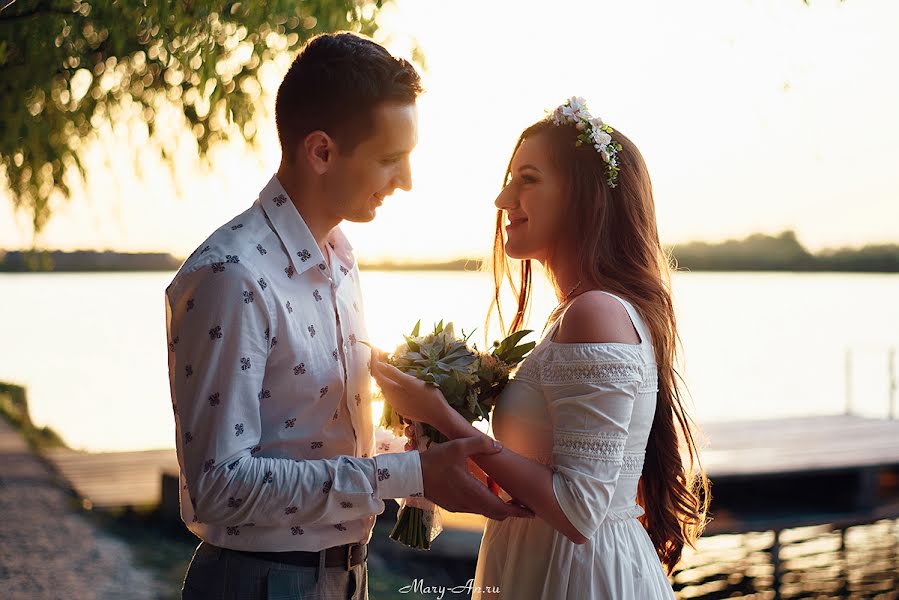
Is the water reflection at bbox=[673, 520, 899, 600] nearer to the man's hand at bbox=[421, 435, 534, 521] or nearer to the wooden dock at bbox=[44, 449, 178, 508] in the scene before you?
the wooden dock at bbox=[44, 449, 178, 508]

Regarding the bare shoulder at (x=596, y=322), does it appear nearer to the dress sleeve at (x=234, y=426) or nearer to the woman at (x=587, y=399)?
the woman at (x=587, y=399)

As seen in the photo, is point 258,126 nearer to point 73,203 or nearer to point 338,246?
point 73,203

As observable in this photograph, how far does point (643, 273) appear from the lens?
2705 mm

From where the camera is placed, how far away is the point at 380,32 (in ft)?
14.8

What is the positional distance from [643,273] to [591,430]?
547 millimetres

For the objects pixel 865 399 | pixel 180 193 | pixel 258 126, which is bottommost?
pixel 865 399

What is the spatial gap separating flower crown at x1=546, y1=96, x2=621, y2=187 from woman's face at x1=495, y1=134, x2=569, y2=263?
0.09 meters

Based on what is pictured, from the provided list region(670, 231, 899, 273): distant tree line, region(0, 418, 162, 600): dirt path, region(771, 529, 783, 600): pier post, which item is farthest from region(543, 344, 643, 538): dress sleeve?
region(670, 231, 899, 273): distant tree line

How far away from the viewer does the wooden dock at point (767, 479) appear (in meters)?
8.21

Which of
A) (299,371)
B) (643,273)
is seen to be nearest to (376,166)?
(299,371)

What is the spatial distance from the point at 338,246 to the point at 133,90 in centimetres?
367

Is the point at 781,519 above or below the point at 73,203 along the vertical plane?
below

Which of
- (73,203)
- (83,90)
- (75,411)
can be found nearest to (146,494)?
Answer: (73,203)

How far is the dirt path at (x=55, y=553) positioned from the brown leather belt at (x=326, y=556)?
3887 millimetres
